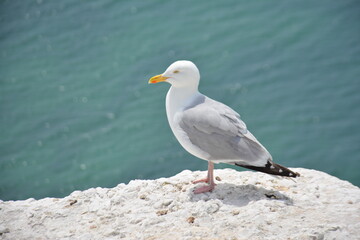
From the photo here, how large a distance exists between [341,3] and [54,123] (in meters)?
8.94

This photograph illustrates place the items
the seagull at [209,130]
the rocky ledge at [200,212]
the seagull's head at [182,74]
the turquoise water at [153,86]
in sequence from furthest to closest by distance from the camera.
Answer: the turquoise water at [153,86] → the seagull's head at [182,74] → the seagull at [209,130] → the rocky ledge at [200,212]

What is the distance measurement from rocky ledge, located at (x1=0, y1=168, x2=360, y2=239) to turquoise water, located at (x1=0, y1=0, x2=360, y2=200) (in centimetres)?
587

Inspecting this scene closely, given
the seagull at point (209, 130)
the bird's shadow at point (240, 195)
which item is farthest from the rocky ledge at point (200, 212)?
the seagull at point (209, 130)

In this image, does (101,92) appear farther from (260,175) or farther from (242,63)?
(260,175)

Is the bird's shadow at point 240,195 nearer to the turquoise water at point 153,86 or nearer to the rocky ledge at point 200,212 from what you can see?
the rocky ledge at point 200,212

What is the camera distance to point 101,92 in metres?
14.8

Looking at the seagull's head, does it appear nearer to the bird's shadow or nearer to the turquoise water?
the bird's shadow

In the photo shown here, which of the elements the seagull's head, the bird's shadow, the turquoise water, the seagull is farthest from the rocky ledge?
the turquoise water

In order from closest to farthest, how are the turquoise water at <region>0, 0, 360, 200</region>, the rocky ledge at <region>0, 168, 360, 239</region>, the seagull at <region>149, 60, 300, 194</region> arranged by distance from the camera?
the rocky ledge at <region>0, 168, 360, 239</region>, the seagull at <region>149, 60, 300, 194</region>, the turquoise water at <region>0, 0, 360, 200</region>

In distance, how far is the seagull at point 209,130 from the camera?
233 inches

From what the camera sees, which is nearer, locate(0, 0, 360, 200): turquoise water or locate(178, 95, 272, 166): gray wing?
locate(178, 95, 272, 166): gray wing

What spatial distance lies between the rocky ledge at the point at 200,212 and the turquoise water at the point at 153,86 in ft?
19.3

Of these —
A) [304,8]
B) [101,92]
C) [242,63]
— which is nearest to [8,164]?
[101,92]

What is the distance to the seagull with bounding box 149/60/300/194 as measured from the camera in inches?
233
